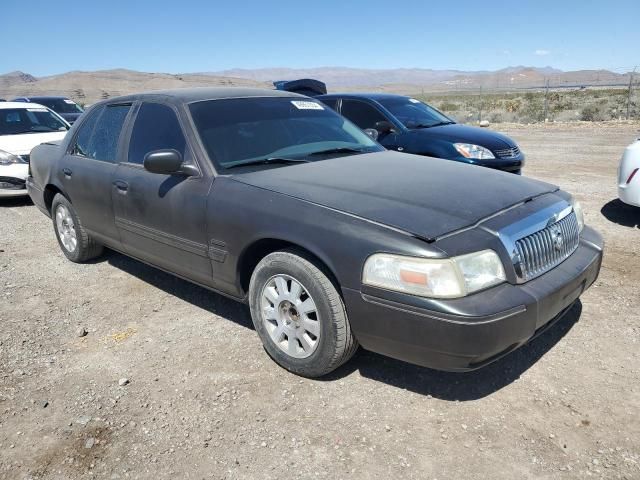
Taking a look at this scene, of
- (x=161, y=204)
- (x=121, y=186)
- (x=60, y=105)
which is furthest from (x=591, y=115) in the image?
(x=161, y=204)

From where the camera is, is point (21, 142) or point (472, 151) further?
point (21, 142)

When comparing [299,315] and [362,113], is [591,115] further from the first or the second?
[299,315]

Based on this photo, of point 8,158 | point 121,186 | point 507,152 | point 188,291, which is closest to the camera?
point 121,186

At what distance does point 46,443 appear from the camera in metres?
2.76

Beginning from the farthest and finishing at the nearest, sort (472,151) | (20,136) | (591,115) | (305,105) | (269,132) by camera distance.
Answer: (591,115), (20,136), (472,151), (305,105), (269,132)

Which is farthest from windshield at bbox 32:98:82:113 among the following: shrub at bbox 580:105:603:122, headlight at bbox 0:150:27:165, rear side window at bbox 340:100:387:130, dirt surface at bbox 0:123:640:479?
shrub at bbox 580:105:603:122

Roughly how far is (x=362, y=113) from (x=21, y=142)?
213 inches

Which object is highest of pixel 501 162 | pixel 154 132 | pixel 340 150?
pixel 154 132

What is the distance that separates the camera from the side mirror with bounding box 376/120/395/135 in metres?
7.38

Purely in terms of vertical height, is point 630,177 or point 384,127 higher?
point 384,127

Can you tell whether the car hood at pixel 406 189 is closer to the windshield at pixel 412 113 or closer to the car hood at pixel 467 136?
the car hood at pixel 467 136

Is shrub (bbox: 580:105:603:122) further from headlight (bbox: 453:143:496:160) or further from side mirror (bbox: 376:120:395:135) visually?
side mirror (bbox: 376:120:395:135)

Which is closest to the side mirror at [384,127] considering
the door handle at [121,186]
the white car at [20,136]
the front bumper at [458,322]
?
the door handle at [121,186]

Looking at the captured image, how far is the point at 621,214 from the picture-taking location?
6520 millimetres
